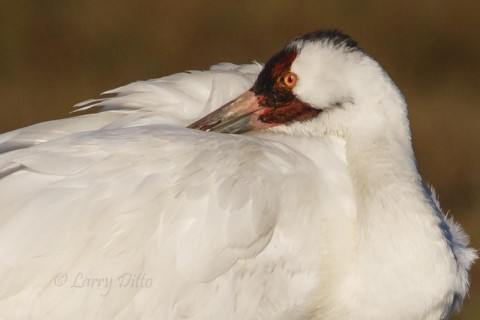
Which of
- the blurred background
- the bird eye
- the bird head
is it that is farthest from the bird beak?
the blurred background

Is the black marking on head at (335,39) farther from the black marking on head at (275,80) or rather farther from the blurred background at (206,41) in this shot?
the blurred background at (206,41)

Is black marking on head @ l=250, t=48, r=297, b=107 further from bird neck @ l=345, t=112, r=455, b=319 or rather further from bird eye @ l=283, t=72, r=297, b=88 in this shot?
bird neck @ l=345, t=112, r=455, b=319

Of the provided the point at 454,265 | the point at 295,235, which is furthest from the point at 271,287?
the point at 454,265

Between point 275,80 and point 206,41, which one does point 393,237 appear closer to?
point 275,80

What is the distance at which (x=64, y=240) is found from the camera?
652 cm

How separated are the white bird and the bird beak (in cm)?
27

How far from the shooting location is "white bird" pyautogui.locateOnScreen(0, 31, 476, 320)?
257 inches

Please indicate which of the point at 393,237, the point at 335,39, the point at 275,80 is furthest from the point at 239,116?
the point at 393,237

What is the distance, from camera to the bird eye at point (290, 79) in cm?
744

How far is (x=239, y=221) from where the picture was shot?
665 cm

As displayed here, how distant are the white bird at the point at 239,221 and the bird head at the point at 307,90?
0.04 feet

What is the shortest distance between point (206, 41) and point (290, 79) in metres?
8.08

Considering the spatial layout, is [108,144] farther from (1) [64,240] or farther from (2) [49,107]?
(2) [49,107]

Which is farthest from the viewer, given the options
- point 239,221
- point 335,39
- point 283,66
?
point 283,66
